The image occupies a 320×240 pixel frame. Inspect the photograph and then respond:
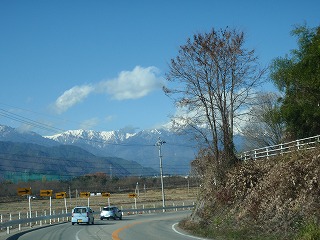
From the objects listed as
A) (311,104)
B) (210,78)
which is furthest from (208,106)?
(311,104)

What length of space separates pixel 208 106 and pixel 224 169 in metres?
4.19

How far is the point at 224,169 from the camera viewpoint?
1323 inches

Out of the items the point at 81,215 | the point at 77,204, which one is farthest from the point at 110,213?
the point at 77,204

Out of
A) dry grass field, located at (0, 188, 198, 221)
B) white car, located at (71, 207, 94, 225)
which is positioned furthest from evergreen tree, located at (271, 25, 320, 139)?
dry grass field, located at (0, 188, 198, 221)

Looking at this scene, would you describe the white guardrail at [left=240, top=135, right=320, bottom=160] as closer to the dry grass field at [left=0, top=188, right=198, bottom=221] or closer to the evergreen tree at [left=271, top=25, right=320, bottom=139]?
the evergreen tree at [left=271, top=25, right=320, bottom=139]

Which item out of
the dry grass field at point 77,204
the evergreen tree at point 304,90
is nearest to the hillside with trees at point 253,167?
the evergreen tree at point 304,90

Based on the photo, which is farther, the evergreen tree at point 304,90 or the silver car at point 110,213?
the silver car at point 110,213

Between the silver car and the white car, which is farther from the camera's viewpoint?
the silver car

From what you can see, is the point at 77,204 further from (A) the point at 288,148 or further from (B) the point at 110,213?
(A) the point at 288,148

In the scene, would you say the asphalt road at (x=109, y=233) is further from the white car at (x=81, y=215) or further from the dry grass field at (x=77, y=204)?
the dry grass field at (x=77, y=204)

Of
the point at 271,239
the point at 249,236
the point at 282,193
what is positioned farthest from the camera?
the point at 282,193

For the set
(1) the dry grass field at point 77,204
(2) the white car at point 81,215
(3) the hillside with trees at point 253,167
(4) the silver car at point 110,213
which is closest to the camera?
(3) the hillside with trees at point 253,167

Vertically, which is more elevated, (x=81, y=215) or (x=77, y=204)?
(x=77, y=204)

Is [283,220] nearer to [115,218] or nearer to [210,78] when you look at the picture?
[210,78]
